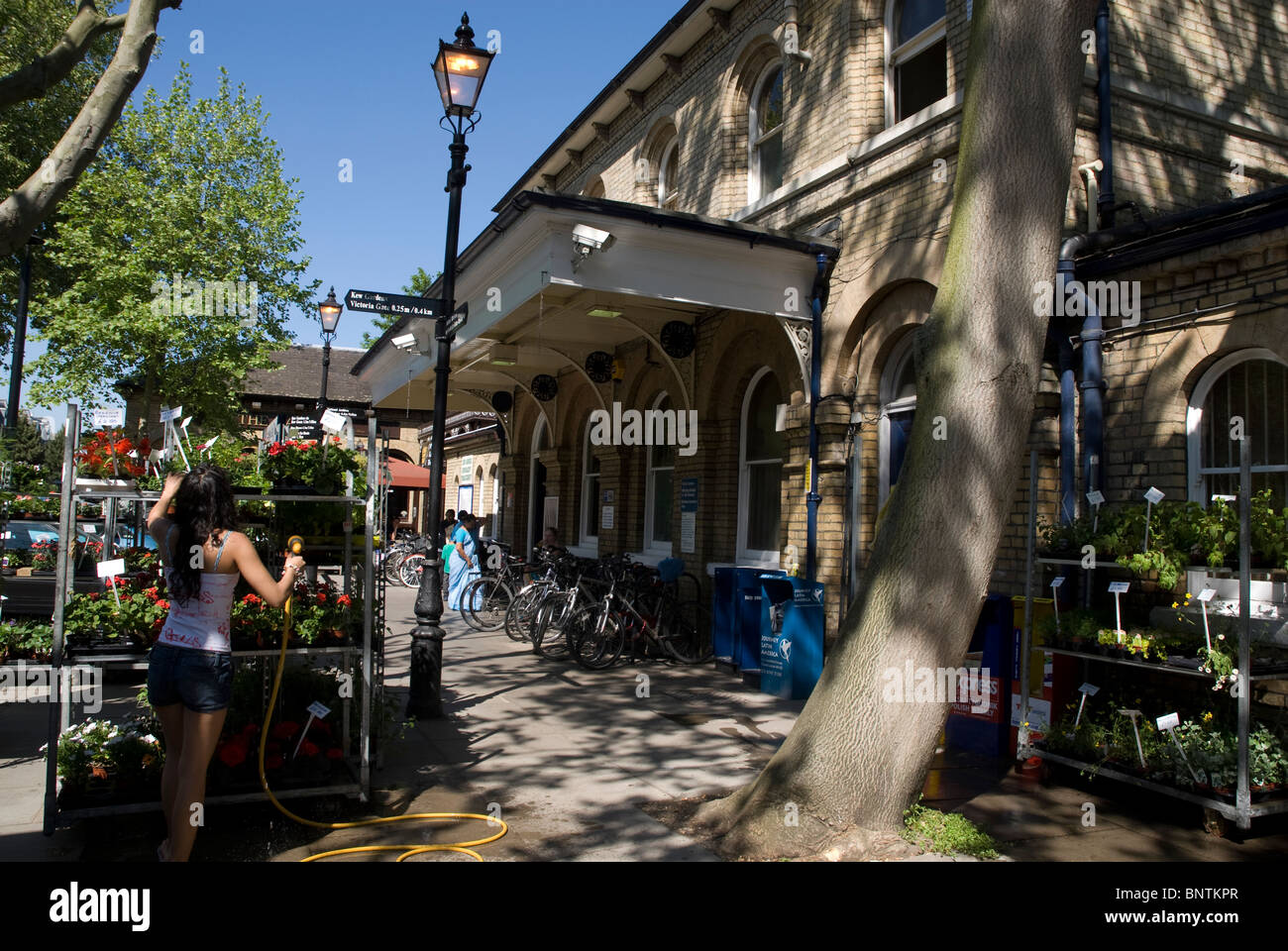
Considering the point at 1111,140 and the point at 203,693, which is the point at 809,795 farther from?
the point at 1111,140

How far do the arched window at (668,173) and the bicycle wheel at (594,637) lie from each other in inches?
258

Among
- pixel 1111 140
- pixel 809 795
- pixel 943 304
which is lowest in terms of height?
pixel 809 795

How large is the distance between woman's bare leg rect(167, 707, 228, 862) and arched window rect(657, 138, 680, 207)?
10965 mm

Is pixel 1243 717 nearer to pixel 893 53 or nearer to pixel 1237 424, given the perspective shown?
pixel 1237 424

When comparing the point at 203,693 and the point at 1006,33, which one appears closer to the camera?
the point at 203,693

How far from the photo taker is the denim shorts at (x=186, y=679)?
403cm

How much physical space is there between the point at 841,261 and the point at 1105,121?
268 centimetres

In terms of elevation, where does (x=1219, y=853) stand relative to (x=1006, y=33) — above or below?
below

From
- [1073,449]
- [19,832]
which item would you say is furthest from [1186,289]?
[19,832]

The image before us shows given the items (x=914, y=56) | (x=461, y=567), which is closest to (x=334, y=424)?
(x=914, y=56)

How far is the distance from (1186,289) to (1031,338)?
287cm

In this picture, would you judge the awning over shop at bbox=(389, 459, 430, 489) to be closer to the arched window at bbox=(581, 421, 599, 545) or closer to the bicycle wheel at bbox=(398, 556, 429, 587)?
the bicycle wheel at bbox=(398, 556, 429, 587)

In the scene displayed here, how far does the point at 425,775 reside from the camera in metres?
5.91

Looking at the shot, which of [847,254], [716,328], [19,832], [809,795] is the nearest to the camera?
[809,795]
